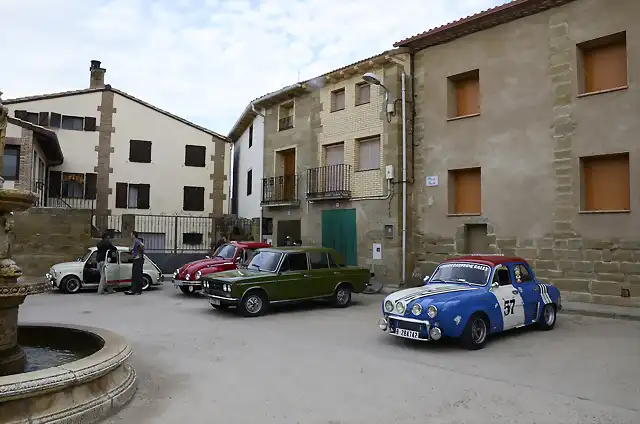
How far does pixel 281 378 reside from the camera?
648cm

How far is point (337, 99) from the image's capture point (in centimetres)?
2022

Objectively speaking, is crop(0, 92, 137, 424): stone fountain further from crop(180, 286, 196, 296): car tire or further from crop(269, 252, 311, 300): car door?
crop(180, 286, 196, 296): car tire

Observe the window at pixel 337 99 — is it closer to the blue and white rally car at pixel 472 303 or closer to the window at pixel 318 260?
the window at pixel 318 260

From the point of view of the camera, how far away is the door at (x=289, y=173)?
22.0 meters

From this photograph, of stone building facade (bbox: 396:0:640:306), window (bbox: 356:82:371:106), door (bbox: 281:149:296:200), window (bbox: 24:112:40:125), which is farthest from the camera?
window (bbox: 24:112:40:125)

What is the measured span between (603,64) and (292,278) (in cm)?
994

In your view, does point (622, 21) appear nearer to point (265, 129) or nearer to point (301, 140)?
point (301, 140)

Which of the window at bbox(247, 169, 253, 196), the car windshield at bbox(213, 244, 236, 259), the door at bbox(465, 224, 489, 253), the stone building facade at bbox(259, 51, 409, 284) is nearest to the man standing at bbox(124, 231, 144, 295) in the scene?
the car windshield at bbox(213, 244, 236, 259)

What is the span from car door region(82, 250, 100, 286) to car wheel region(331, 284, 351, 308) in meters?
8.01

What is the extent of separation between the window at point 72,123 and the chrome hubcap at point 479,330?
24.8 meters

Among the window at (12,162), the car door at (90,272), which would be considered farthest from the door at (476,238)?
the window at (12,162)

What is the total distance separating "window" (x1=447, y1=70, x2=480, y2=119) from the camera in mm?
15984

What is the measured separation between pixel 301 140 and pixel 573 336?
1426 centimetres

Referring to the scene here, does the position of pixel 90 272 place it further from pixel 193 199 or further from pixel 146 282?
pixel 193 199
